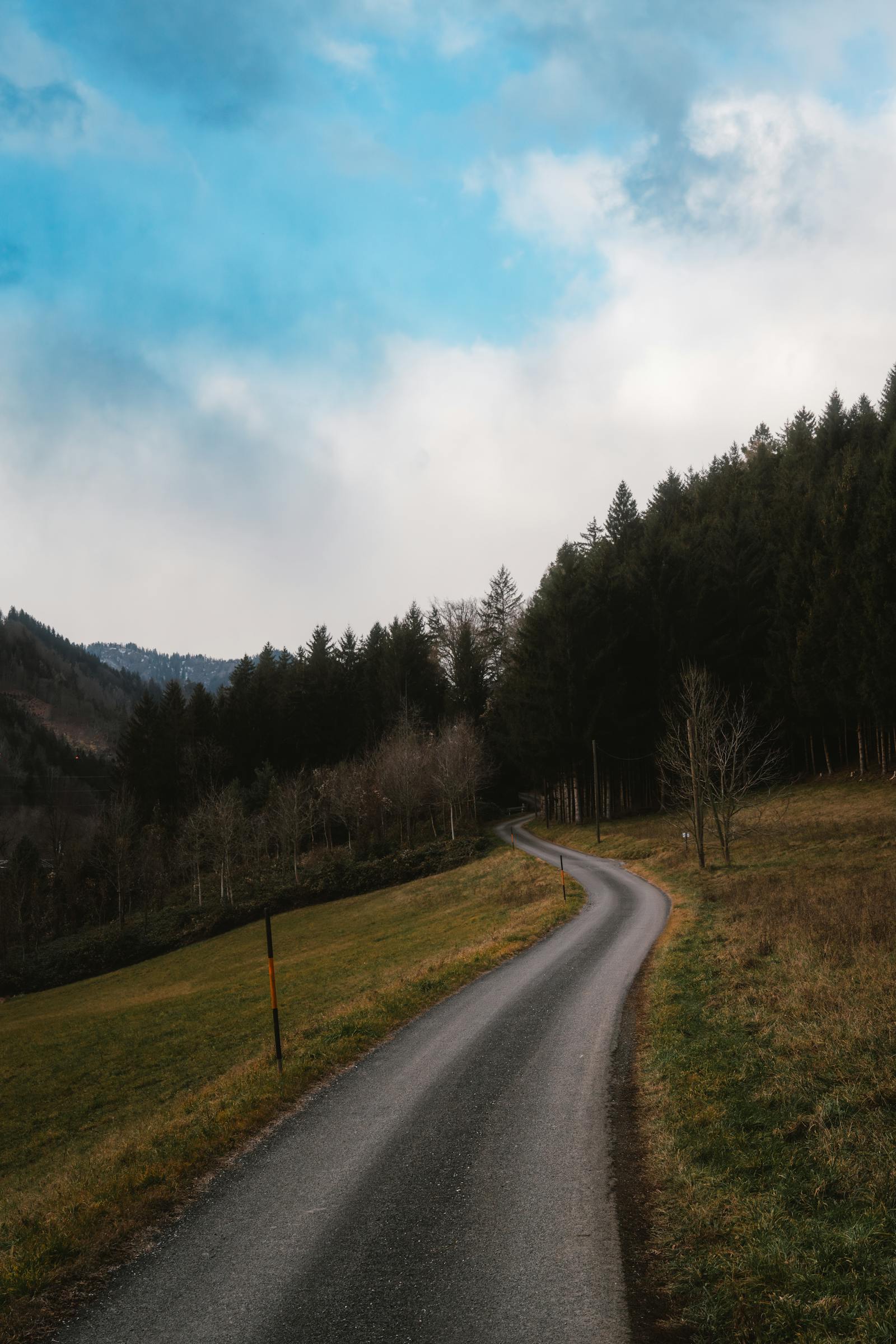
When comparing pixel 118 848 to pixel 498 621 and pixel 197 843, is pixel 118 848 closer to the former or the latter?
pixel 197 843

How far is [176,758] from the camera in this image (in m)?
83.0

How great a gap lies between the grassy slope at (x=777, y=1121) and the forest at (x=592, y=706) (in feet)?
120

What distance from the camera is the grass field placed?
278 inches

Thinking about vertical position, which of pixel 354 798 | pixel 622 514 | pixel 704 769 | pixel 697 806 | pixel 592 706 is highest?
pixel 622 514

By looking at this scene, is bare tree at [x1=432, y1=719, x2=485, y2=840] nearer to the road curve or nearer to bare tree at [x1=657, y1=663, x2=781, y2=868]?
bare tree at [x1=657, y1=663, x2=781, y2=868]

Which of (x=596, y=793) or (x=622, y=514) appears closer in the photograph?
(x=596, y=793)

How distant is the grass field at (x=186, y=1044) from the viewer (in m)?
7.06

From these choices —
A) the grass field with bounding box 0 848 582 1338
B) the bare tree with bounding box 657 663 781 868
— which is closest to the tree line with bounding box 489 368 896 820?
the bare tree with bounding box 657 663 781 868

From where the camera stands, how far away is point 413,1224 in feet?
20.8

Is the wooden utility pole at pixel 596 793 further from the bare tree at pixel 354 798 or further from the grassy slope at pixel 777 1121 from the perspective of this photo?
the grassy slope at pixel 777 1121

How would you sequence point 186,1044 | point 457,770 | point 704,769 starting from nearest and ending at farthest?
1. point 186,1044
2. point 704,769
3. point 457,770

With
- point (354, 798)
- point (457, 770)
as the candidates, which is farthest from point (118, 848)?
point (457, 770)

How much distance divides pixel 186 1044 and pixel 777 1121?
1908 centimetres

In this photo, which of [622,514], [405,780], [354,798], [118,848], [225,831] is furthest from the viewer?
[622,514]
